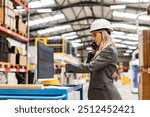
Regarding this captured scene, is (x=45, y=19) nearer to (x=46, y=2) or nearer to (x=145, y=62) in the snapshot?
(x=46, y=2)

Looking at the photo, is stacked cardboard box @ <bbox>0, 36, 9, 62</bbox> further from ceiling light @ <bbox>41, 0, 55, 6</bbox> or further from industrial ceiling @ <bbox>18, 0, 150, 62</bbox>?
ceiling light @ <bbox>41, 0, 55, 6</bbox>

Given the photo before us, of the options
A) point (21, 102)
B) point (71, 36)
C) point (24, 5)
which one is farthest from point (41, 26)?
point (21, 102)

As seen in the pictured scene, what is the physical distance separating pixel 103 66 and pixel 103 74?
0.11 m

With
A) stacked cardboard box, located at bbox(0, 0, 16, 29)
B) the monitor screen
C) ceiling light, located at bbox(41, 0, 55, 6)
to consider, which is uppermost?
ceiling light, located at bbox(41, 0, 55, 6)

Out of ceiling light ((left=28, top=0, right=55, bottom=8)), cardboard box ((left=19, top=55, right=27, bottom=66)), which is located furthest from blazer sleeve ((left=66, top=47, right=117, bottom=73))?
ceiling light ((left=28, top=0, right=55, bottom=8))

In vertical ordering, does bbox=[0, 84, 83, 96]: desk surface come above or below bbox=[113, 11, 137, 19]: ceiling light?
below

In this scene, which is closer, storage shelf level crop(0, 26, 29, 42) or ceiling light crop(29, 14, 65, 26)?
storage shelf level crop(0, 26, 29, 42)

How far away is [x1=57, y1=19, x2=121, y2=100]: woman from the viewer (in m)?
3.04

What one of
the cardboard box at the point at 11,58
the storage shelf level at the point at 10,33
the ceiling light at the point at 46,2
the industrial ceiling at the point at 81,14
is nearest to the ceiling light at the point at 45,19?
the industrial ceiling at the point at 81,14

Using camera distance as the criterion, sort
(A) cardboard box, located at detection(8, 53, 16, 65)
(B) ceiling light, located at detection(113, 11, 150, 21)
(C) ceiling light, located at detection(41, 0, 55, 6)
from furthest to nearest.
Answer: (B) ceiling light, located at detection(113, 11, 150, 21), (C) ceiling light, located at detection(41, 0, 55, 6), (A) cardboard box, located at detection(8, 53, 16, 65)

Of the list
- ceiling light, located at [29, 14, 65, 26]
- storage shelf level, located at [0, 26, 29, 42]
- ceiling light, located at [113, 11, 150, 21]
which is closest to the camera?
storage shelf level, located at [0, 26, 29, 42]

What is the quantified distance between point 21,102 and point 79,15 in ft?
64.6

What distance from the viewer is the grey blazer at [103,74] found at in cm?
302

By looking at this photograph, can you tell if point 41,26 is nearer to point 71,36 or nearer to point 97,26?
point 71,36
